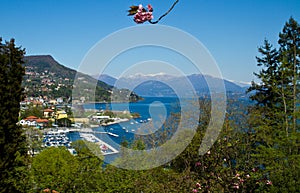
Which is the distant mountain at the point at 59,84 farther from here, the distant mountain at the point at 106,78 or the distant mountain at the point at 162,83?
the distant mountain at the point at 162,83

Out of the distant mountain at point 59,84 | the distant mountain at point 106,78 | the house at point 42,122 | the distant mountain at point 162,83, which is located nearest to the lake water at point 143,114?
the distant mountain at point 59,84

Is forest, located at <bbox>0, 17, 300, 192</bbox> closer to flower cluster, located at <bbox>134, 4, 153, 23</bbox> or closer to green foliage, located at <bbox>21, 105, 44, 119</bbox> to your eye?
flower cluster, located at <bbox>134, 4, 153, 23</bbox>

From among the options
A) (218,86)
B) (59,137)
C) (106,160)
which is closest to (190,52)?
(218,86)

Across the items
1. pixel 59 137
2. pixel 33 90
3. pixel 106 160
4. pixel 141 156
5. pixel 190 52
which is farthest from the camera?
pixel 33 90

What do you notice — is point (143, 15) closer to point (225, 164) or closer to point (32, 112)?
point (225, 164)

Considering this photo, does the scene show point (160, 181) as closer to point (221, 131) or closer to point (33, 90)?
point (221, 131)

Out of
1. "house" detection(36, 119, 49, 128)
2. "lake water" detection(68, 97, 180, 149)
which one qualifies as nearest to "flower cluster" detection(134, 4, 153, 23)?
"lake water" detection(68, 97, 180, 149)

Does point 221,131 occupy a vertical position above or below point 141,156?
above

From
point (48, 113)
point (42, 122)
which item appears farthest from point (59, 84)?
point (42, 122)
